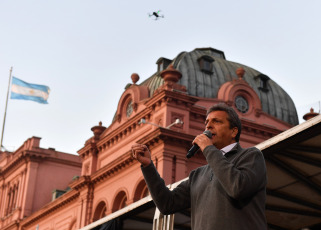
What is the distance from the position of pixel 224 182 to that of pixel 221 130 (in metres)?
0.53

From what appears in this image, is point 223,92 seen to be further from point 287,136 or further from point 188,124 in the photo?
point 287,136

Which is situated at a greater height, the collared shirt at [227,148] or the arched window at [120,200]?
the arched window at [120,200]

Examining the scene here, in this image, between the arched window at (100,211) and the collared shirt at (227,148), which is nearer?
the collared shirt at (227,148)

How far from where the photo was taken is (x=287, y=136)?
8539mm

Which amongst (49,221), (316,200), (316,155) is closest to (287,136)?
(316,155)

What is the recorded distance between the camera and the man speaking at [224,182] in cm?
344

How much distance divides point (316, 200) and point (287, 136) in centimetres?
334

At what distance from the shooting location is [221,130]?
3873 millimetres

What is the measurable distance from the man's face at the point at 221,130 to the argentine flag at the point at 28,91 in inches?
1453

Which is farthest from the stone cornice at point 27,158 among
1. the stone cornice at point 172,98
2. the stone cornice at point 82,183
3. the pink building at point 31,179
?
the stone cornice at point 172,98

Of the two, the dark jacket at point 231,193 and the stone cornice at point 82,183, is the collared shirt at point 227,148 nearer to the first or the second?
the dark jacket at point 231,193

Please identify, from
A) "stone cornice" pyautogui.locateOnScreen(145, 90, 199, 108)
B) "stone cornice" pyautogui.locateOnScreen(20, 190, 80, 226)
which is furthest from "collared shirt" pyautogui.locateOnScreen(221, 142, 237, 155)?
"stone cornice" pyautogui.locateOnScreen(20, 190, 80, 226)

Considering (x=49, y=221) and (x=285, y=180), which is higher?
(x=49, y=221)

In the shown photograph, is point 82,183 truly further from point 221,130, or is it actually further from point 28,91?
point 221,130
